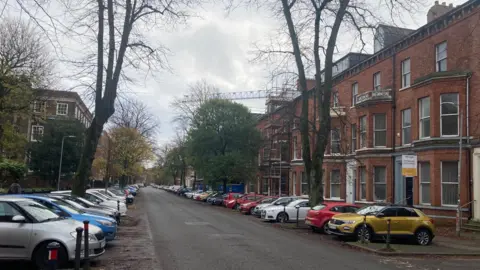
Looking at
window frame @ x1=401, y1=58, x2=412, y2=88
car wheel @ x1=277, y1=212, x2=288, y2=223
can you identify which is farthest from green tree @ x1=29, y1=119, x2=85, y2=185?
window frame @ x1=401, y1=58, x2=412, y2=88

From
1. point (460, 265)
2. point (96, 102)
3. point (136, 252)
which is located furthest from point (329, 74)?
point (136, 252)

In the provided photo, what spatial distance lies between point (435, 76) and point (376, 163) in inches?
333

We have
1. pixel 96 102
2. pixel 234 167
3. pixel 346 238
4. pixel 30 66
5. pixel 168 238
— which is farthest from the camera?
pixel 234 167

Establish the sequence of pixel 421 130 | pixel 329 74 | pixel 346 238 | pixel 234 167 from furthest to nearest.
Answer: pixel 234 167 < pixel 421 130 < pixel 329 74 < pixel 346 238

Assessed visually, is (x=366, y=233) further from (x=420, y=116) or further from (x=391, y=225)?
(x=420, y=116)

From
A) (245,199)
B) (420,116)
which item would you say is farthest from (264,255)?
(245,199)

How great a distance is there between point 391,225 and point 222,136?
3888cm

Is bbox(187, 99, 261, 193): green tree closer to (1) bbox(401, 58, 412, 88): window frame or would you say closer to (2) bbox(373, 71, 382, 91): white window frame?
(2) bbox(373, 71, 382, 91): white window frame

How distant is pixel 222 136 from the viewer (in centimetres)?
5509

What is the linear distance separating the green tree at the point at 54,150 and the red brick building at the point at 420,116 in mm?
31537

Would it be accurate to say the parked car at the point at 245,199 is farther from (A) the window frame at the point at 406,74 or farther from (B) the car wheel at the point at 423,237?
(B) the car wheel at the point at 423,237

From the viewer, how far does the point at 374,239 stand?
17109 millimetres

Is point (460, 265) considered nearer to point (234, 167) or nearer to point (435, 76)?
point (435, 76)

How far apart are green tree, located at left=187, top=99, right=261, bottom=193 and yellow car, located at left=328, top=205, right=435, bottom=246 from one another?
3646cm
